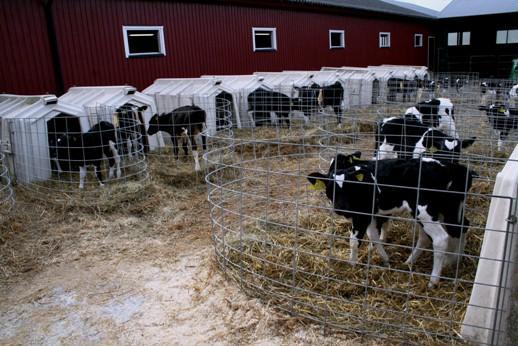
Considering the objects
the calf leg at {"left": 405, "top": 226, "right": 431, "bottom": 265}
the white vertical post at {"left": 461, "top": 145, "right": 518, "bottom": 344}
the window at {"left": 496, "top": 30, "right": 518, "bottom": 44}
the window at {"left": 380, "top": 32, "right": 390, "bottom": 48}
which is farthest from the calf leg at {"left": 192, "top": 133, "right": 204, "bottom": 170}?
the window at {"left": 496, "top": 30, "right": 518, "bottom": 44}

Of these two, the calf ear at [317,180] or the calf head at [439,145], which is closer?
the calf ear at [317,180]

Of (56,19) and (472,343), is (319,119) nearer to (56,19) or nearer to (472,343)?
(56,19)

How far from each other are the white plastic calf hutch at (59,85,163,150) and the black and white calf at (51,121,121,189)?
97 centimetres

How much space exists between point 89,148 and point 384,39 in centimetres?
2520

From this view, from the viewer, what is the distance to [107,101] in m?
9.37

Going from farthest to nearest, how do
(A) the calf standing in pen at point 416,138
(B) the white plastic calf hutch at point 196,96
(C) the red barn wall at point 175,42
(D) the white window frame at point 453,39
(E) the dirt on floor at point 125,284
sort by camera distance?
(D) the white window frame at point 453,39 → (C) the red barn wall at point 175,42 → (B) the white plastic calf hutch at point 196,96 → (A) the calf standing in pen at point 416,138 → (E) the dirt on floor at point 125,284

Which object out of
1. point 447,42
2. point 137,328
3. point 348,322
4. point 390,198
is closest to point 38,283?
point 137,328

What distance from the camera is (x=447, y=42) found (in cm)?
3597

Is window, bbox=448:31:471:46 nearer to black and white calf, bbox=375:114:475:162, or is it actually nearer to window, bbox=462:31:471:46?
window, bbox=462:31:471:46

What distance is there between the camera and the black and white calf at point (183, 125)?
918cm

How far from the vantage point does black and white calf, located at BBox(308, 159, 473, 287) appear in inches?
151

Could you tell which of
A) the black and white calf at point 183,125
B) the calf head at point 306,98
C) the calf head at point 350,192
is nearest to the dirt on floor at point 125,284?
the calf head at point 350,192

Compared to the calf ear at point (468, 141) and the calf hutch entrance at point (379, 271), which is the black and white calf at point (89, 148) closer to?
the calf hutch entrance at point (379, 271)

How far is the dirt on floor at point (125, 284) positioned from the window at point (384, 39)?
80.5 ft
